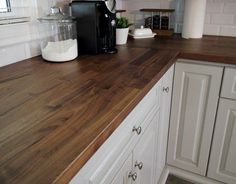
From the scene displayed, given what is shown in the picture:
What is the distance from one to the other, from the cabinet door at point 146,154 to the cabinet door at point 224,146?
424 millimetres

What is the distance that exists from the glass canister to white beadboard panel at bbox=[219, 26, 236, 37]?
1129mm

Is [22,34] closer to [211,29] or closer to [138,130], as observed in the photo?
[138,130]

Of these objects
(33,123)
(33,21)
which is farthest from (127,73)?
(33,21)

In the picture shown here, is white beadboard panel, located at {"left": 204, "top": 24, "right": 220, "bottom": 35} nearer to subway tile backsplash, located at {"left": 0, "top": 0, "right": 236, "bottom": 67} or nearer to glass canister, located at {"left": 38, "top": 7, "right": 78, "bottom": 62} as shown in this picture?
subway tile backsplash, located at {"left": 0, "top": 0, "right": 236, "bottom": 67}

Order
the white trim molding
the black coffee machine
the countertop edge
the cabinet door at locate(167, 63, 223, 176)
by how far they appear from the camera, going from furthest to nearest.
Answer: the white trim molding
the cabinet door at locate(167, 63, 223, 176)
the black coffee machine
the countertop edge

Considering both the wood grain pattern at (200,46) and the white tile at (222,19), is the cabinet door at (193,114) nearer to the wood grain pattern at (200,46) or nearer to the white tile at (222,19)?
the wood grain pattern at (200,46)

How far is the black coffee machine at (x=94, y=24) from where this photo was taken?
121 centimetres

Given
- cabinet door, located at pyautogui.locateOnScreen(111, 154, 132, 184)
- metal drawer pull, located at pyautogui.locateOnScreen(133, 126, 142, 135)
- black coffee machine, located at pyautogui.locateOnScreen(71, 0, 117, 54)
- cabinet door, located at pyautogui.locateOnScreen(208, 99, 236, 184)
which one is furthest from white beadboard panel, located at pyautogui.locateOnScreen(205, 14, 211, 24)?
cabinet door, located at pyautogui.locateOnScreen(111, 154, 132, 184)

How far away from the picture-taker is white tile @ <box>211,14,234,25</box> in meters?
1.71

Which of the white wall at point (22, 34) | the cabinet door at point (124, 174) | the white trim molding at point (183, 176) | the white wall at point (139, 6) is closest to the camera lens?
the cabinet door at point (124, 174)

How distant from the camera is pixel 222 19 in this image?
1738 mm

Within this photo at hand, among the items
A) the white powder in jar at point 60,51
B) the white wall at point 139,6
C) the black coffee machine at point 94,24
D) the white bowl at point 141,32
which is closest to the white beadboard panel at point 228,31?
the white wall at point 139,6

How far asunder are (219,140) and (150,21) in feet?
3.40

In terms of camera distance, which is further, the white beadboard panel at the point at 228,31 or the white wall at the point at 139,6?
the white wall at the point at 139,6
